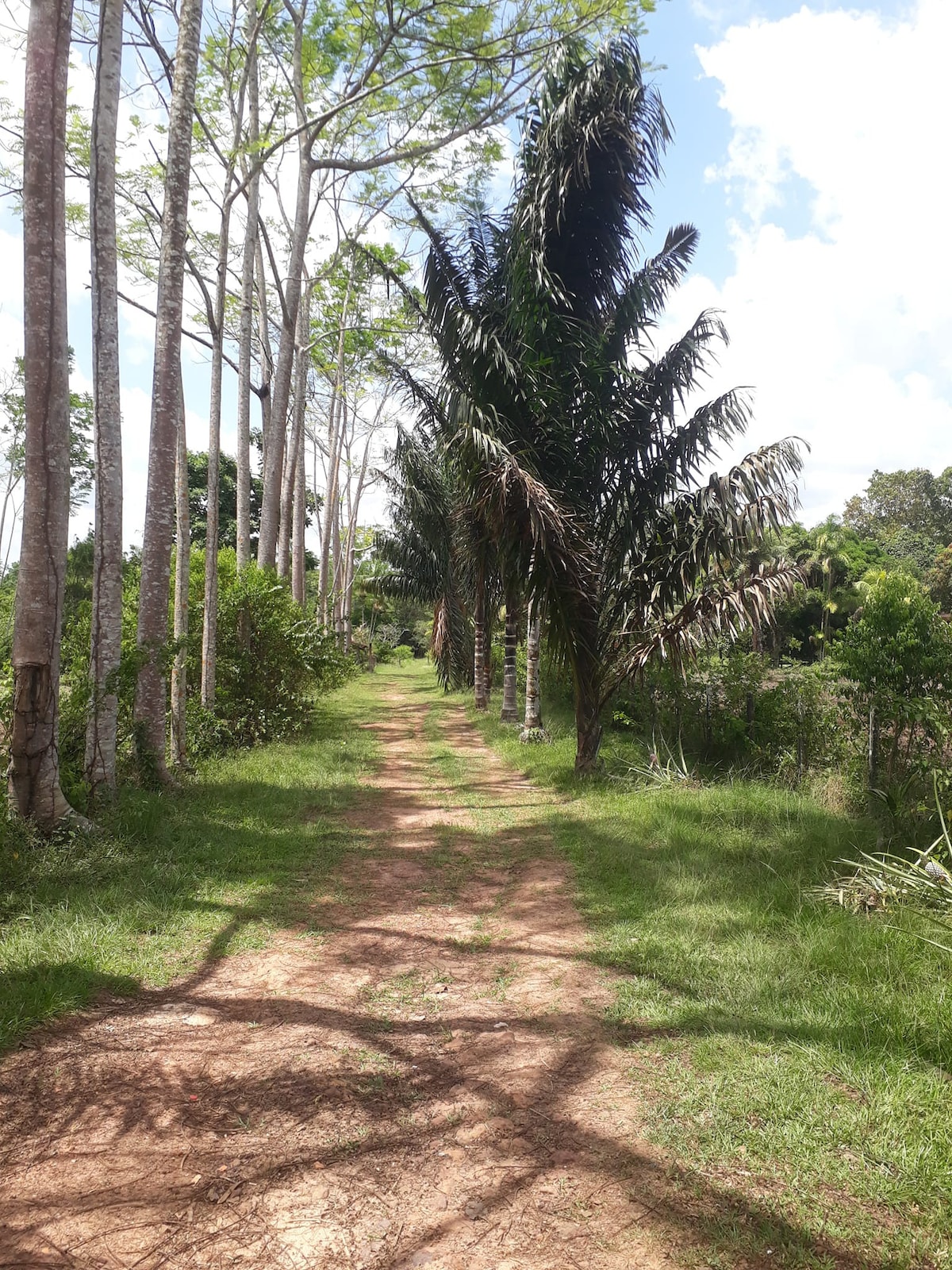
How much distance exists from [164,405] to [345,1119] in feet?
21.3

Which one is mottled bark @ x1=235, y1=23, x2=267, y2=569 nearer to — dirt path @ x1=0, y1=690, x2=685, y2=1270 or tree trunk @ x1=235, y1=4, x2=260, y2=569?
tree trunk @ x1=235, y1=4, x2=260, y2=569

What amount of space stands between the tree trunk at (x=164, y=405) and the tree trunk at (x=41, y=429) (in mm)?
1619

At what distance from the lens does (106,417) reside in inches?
263

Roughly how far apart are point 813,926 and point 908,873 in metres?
0.72

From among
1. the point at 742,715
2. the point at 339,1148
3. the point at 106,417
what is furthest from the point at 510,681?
the point at 339,1148

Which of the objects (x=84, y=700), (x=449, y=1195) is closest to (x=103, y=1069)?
(x=449, y=1195)

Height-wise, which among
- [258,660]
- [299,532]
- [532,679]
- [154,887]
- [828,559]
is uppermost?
[828,559]

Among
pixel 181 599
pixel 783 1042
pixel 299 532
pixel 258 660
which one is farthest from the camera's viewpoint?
pixel 299 532

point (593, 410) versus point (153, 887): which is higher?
point (593, 410)

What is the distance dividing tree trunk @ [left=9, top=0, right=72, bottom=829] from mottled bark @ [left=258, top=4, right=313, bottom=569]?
20.0 ft

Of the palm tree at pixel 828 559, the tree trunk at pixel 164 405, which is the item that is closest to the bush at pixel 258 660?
the tree trunk at pixel 164 405

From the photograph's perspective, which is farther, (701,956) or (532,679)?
(532,679)

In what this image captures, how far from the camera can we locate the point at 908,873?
4.75 metres

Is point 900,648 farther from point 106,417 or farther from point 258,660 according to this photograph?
point 258,660
